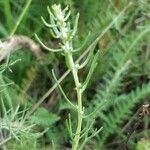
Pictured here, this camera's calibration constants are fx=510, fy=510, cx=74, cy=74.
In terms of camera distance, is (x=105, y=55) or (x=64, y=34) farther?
(x=105, y=55)

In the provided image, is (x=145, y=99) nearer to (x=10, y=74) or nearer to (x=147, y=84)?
(x=147, y=84)

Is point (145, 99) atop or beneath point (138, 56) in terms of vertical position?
beneath

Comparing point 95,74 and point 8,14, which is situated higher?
point 8,14

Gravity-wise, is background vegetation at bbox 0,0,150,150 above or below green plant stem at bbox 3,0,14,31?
below

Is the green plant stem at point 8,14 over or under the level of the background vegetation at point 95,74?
over

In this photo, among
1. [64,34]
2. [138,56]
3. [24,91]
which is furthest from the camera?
[138,56]

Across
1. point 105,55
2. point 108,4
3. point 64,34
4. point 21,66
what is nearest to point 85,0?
point 108,4

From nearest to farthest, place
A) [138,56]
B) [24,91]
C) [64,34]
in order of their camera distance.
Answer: [64,34] → [24,91] → [138,56]

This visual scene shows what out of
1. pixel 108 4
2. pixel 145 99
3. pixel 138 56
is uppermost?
pixel 108 4
